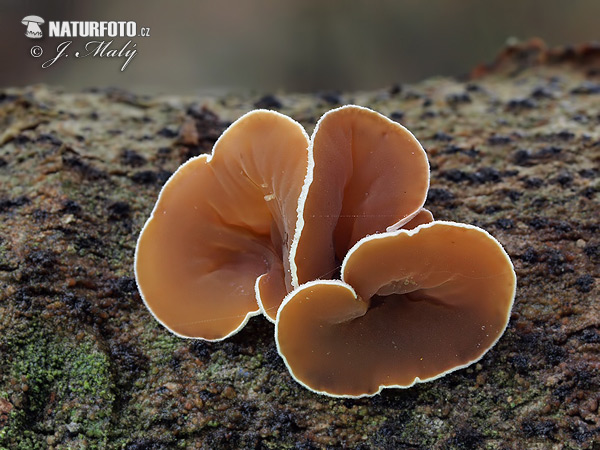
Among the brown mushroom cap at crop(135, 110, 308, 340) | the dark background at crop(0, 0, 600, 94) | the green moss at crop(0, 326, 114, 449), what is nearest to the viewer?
the green moss at crop(0, 326, 114, 449)

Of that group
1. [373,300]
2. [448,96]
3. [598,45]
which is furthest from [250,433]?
[598,45]

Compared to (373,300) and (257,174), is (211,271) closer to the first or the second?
(257,174)

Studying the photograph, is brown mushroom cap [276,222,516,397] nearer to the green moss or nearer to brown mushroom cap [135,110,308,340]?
brown mushroom cap [135,110,308,340]

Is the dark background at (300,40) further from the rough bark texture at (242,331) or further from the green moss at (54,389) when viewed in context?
the green moss at (54,389)

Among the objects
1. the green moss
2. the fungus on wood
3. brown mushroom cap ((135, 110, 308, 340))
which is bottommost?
the green moss

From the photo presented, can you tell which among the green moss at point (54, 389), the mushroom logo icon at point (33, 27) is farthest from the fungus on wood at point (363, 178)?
the mushroom logo icon at point (33, 27)

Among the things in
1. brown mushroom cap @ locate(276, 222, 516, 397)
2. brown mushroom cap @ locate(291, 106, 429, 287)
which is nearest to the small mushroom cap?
brown mushroom cap @ locate(291, 106, 429, 287)

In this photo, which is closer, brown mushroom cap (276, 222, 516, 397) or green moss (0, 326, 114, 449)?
brown mushroom cap (276, 222, 516, 397)
